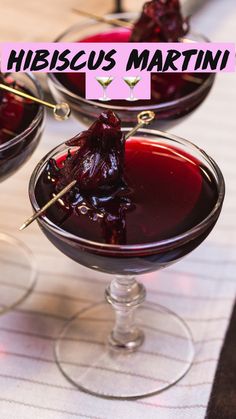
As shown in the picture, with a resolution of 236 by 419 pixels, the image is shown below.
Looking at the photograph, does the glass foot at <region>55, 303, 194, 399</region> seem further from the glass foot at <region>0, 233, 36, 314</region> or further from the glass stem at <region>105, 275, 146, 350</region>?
the glass foot at <region>0, 233, 36, 314</region>

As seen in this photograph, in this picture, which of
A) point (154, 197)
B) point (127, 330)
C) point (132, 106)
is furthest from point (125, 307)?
point (132, 106)

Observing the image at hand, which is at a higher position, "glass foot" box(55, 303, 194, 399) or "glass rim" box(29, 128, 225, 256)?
"glass rim" box(29, 128, 225, 256)

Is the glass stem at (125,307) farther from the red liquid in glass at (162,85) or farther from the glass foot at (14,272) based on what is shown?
the red liquid in glass at (162,85)

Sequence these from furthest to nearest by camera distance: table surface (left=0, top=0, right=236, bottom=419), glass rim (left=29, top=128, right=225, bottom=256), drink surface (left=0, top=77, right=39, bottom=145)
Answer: drink surface (left=0, top=77, right=39, bottom=145), table surface (left=0, top=0, right=236, bottom=419), glass rim (left=29, top=128, right=225, bottom=256)

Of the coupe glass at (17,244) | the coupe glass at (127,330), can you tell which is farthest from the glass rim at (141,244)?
the coupe glass at (17,244)

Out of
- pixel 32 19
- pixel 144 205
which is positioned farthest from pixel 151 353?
pixel 32 19

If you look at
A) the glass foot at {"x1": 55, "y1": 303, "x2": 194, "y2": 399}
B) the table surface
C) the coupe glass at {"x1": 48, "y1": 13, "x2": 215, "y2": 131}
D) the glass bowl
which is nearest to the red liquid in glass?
the coupe glass at {"x1": 48, "y1": 13, "x2": 215, "y2": 131}
